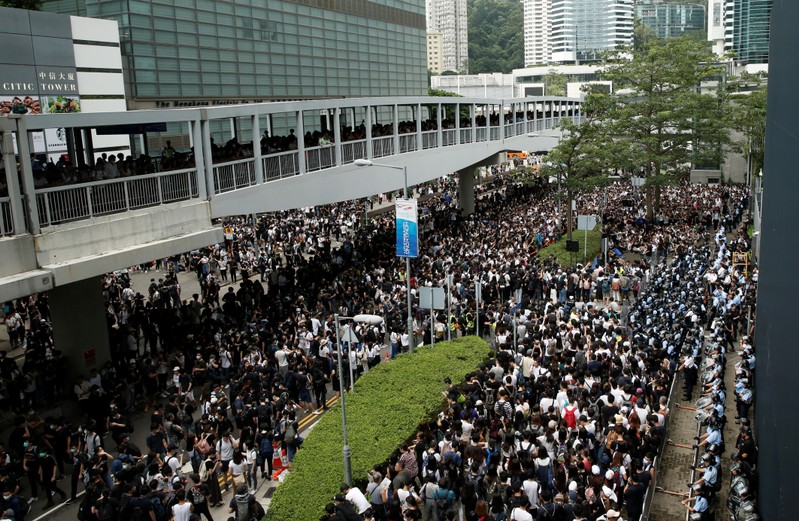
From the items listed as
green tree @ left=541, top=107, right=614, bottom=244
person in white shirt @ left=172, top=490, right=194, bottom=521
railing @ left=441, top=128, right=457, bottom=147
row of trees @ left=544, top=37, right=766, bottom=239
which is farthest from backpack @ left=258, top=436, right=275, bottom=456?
row of trees @ left=544, top=37, right=766, bottom=239

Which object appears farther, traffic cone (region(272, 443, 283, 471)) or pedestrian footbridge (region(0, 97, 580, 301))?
pedestrian footbridge (region(0, 97, 580, 301))

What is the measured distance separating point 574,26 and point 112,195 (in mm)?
187840

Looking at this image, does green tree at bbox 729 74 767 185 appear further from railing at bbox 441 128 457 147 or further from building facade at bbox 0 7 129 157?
building facade at bbox 0 7 129 157

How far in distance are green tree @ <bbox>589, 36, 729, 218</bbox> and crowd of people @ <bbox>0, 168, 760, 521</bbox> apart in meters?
8.11

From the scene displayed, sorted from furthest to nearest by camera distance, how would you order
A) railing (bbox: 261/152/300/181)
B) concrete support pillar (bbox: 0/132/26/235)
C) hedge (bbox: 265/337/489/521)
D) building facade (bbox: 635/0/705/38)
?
building facade (bbox: 635/0/705/38)
railing (bbox: 261/152/300/181)
concrete support pillar (bbox: 0/132/26/235)
hedge (bbox: 265/337/489/521)

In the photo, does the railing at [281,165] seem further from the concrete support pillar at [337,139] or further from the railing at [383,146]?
the railing at [383,146]

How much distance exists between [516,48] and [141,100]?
15554cm

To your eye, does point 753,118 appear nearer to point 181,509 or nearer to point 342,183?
point 342,183

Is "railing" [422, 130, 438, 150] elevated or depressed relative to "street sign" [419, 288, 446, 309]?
elevated

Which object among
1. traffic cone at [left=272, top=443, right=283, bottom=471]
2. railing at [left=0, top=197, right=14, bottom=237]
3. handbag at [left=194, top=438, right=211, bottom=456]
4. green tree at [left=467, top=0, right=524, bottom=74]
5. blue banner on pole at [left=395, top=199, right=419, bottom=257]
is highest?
green tree at [left=467, top=0, right=524, bottom=74]

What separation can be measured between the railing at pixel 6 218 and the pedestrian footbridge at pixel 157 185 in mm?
23

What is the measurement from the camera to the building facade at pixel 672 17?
622 feet

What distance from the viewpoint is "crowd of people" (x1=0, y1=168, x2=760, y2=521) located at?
11.7 metres

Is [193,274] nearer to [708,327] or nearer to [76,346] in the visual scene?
[76,346]
